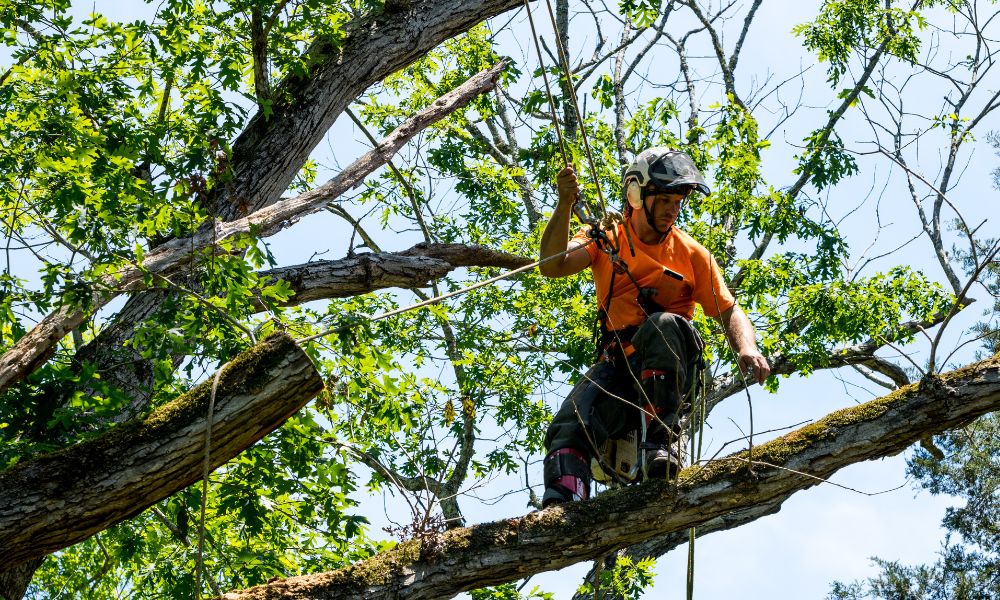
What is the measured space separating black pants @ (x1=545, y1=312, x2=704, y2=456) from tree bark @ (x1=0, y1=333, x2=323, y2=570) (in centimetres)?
136

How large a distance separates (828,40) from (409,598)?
37.8 feet

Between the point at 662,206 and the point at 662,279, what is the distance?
0.33m

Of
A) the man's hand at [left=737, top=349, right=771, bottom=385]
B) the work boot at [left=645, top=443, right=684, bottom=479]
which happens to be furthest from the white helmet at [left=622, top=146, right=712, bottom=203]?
the work boot at [left=645, top=443, right=684, bottom=479]

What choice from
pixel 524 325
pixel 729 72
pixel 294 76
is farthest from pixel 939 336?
pixel 729 72

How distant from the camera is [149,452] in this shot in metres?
3.72

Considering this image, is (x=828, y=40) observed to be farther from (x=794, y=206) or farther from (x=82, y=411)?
(x=82, y=411)

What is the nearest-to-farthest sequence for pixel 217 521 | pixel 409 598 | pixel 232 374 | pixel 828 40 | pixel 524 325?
pixel 232 374 < pixel 409 598 < pixel 217 521 < pixel 524 325 < pixel 828 40

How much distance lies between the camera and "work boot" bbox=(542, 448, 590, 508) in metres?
4.63

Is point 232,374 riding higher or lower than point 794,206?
lower

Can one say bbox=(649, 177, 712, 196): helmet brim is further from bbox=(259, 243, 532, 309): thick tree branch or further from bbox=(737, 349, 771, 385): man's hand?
bbox=(259, 243, 532, 309): thick tree branch

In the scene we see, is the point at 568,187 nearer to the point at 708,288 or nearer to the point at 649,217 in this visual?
the point at 649,217

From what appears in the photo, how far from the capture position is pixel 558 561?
4.11 metres

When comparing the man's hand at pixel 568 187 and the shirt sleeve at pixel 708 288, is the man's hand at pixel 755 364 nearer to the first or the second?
the shirt sleeve at pixel 708 288

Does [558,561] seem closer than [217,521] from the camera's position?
Yes
